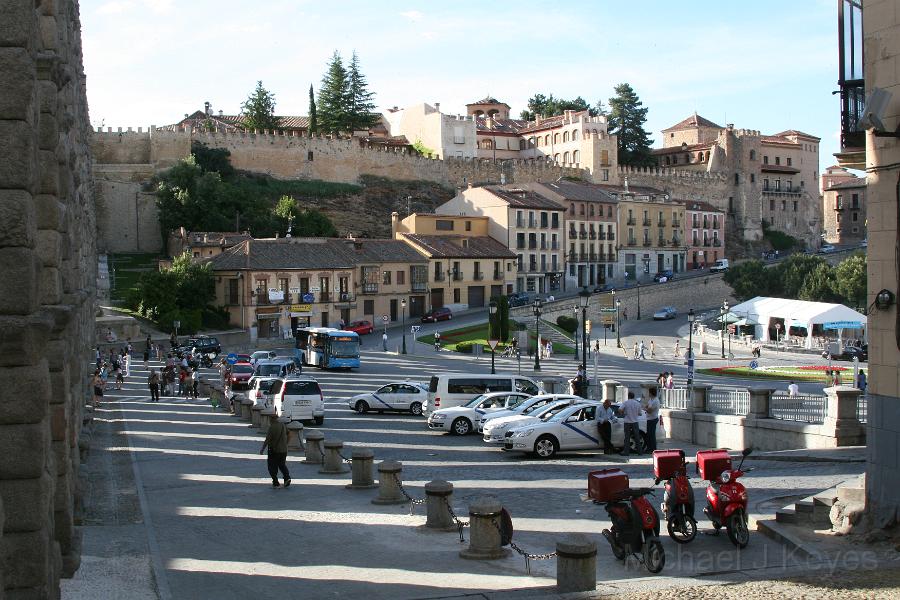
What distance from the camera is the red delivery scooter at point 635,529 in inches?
438

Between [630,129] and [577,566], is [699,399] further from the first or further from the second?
[630,129]

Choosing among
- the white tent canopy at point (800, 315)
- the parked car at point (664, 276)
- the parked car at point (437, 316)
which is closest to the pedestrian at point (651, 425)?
the white tent canopy at point (800, 315)

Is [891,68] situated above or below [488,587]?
above

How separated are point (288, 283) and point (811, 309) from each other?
31061mm

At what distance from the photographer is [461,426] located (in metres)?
27.2

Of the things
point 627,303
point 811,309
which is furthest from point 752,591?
point 627,303

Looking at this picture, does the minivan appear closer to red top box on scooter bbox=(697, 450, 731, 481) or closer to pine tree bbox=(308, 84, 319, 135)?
red top box on scooter bbox=(697, 450, 731, 481)

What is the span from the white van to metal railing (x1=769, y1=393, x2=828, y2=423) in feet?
31.7

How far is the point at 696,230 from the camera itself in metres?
106

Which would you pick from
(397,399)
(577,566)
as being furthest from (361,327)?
(577,566)

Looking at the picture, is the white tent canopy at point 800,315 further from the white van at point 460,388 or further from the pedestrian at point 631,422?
the pedestrian at point 631,422

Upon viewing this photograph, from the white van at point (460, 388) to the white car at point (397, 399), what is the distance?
3.07 metres

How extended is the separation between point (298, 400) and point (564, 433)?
31.2 feet

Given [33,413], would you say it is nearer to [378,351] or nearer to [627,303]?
[378,351]
